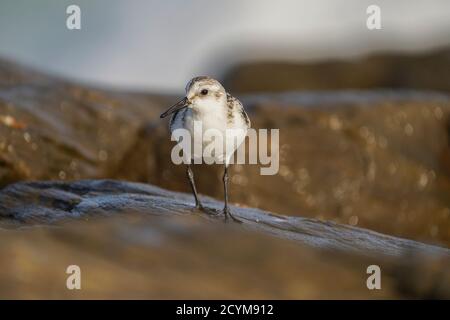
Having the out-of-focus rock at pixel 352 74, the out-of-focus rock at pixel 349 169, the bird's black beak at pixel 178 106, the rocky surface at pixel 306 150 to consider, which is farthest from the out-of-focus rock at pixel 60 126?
the out-of-focus rock at pixel 352 74

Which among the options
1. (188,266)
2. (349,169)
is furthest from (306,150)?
(188,266)

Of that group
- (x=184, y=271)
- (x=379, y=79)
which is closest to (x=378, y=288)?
(x=184, y=271)

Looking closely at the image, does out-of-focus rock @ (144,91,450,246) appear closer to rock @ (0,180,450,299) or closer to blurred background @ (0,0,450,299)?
blurred background @ (0,0,450,299)

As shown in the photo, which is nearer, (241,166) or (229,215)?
(229,215)

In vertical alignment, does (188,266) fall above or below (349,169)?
below

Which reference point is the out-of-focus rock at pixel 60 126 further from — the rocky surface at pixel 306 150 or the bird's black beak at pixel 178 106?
the bird's black beak at pixel 178 106

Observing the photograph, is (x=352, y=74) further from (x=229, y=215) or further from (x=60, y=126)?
(x=229, y=215)

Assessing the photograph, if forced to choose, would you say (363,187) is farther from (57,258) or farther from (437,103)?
(57,258)

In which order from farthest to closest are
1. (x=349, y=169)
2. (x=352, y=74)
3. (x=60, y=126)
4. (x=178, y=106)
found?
(x=352, y=74), (x=349, y=169), (x=60, y=126), (x=178, y=106)

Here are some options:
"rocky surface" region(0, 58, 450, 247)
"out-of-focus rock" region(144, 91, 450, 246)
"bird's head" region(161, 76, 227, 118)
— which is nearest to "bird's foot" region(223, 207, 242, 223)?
"bird's head" region(161, 76, 227, 118)

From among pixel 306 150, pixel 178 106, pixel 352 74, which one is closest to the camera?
pixel 178 106
